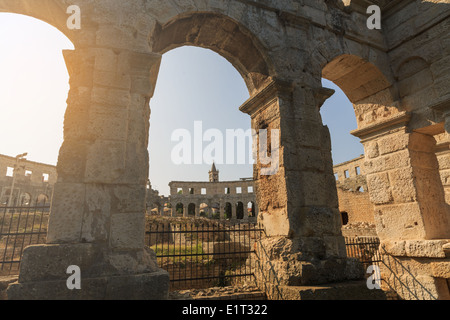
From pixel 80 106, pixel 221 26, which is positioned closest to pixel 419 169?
pixel 221 26

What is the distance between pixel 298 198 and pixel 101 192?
8.54 ft

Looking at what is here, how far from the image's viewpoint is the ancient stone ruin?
279 centimetres

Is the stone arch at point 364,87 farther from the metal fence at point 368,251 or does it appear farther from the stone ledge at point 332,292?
the stone ledge at point 332,292

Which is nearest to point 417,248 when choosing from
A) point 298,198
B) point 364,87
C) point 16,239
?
point 298,198

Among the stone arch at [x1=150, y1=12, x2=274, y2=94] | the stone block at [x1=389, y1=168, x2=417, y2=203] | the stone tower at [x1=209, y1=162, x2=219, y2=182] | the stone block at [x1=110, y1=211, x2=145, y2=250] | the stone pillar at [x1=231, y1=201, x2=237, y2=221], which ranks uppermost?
A: the stone tower at [x1=209, y1=162, x2=219, y2=182]

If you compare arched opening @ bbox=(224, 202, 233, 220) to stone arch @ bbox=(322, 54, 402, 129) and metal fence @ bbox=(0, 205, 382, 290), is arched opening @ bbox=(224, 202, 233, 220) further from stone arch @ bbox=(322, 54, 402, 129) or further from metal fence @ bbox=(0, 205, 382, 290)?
stone arch @ bbox=(322, 54, 402, 129)

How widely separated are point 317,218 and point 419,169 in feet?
9.04

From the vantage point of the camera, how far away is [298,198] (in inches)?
151

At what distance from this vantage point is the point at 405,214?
195 inches

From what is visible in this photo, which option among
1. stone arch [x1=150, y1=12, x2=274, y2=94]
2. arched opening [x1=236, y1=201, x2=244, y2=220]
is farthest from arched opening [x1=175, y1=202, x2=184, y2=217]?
stone arch [x1=150, y1=12, x2=274, y2=94]

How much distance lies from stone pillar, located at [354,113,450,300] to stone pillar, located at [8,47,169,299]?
449cm

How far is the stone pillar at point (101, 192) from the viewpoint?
253 cm
